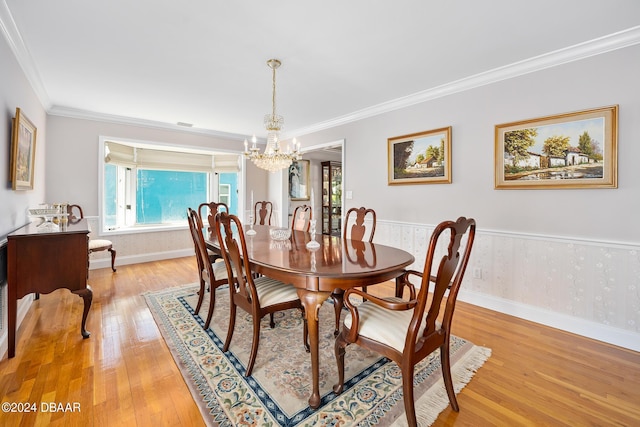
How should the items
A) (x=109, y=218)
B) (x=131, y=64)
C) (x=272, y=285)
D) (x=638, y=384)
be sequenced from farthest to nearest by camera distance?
(x=109, y=218)
(x=131, y=64)
(x=272, y=285)
(x=638, y=384)

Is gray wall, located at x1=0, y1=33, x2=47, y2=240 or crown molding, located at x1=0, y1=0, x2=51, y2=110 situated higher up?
crown molding, located at x1=0, y1=0, x2=51, y2=110

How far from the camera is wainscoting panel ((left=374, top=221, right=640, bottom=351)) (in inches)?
86.7

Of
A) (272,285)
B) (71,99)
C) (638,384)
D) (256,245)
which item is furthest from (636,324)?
(71,99)

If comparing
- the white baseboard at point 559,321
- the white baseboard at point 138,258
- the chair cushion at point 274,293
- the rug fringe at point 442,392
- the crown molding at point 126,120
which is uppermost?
the crown molding at point 126,120

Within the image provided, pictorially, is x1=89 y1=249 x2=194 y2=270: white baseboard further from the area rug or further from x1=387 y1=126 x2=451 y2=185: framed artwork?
x1=387 y1=126 x2=451 y2=185: framed artwork

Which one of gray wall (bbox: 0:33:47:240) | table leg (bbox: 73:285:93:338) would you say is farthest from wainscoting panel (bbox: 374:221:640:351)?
gray wall (bbox: 0:33:47:240)

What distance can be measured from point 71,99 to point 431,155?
14.6ft

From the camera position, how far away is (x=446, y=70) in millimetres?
2738

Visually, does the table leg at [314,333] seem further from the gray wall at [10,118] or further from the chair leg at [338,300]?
the gray wall at [10,118]

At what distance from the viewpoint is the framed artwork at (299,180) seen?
20.7 feet

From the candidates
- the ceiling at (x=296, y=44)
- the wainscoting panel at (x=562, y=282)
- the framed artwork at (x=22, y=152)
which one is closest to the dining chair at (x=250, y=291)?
the ceiling at (x=296, y=44)

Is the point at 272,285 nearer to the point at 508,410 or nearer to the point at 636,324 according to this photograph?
the point at 508,410

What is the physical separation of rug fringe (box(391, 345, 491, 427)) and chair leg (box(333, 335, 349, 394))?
0.32 metres

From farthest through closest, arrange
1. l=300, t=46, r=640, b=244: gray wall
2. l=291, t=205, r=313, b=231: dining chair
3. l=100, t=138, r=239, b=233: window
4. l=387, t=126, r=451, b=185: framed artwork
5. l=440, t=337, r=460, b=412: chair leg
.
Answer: l=100, t=138, r=239, b=233: window
l=291, t=205, r=313, b=231: dining chair
l=387, t=126, r=451, b=185: framed artwork
l=300, t=46, r=640, b=244: gray wall
l=440, t=337, r=460, b=412: chair leg
